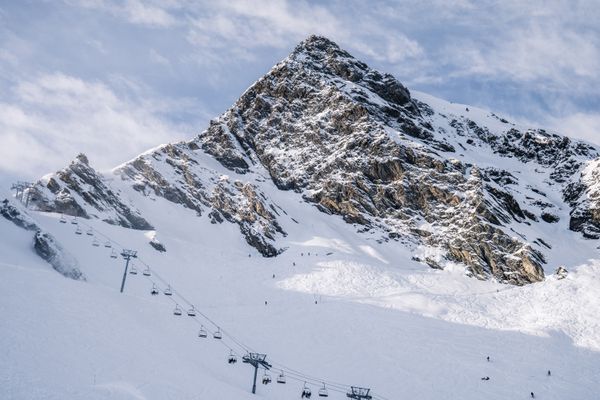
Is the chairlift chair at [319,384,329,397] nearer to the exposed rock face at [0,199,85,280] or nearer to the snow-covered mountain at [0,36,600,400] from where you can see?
the snow-covered mountain at [0,36,600,400]

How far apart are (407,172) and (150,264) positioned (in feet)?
189

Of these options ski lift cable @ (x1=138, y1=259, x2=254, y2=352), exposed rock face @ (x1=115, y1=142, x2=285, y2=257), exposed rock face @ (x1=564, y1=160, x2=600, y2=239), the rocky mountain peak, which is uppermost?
the rocky mountain peak

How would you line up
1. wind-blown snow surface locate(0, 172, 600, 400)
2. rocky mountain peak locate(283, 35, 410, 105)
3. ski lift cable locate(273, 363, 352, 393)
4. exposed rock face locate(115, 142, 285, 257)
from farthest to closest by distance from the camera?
rocky mountain peak locate(283, 35, 410, 105)
exposed rock face locate(115, 142, 285, 257)
ski lift cable locate(273, 363, 352, 393)
wind-blown snow surface locate(0, 172, 600, 400)

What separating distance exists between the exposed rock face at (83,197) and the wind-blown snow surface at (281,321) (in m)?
3.81

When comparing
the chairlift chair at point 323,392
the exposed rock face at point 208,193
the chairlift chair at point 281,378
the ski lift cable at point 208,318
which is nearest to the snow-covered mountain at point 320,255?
the ski lift cable at point 208,318

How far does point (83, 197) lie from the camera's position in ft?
245

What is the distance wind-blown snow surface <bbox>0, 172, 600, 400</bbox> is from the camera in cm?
2809

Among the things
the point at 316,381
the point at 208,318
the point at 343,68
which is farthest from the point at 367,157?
the point at 316,381

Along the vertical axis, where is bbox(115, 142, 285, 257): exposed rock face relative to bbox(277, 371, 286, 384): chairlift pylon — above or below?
above

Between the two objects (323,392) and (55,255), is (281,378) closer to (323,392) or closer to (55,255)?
(323,392)

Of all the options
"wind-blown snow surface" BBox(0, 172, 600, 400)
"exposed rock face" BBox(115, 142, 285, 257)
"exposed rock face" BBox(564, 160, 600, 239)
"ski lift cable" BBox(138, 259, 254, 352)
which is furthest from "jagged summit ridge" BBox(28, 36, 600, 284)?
"ski lift cable" BBox(138, 259, 254, 352)

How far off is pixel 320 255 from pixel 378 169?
33.5 metres

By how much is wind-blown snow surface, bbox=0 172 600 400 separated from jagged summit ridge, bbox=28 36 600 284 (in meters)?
5.33

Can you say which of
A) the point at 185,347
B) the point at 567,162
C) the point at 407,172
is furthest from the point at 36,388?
the point at 567,162
